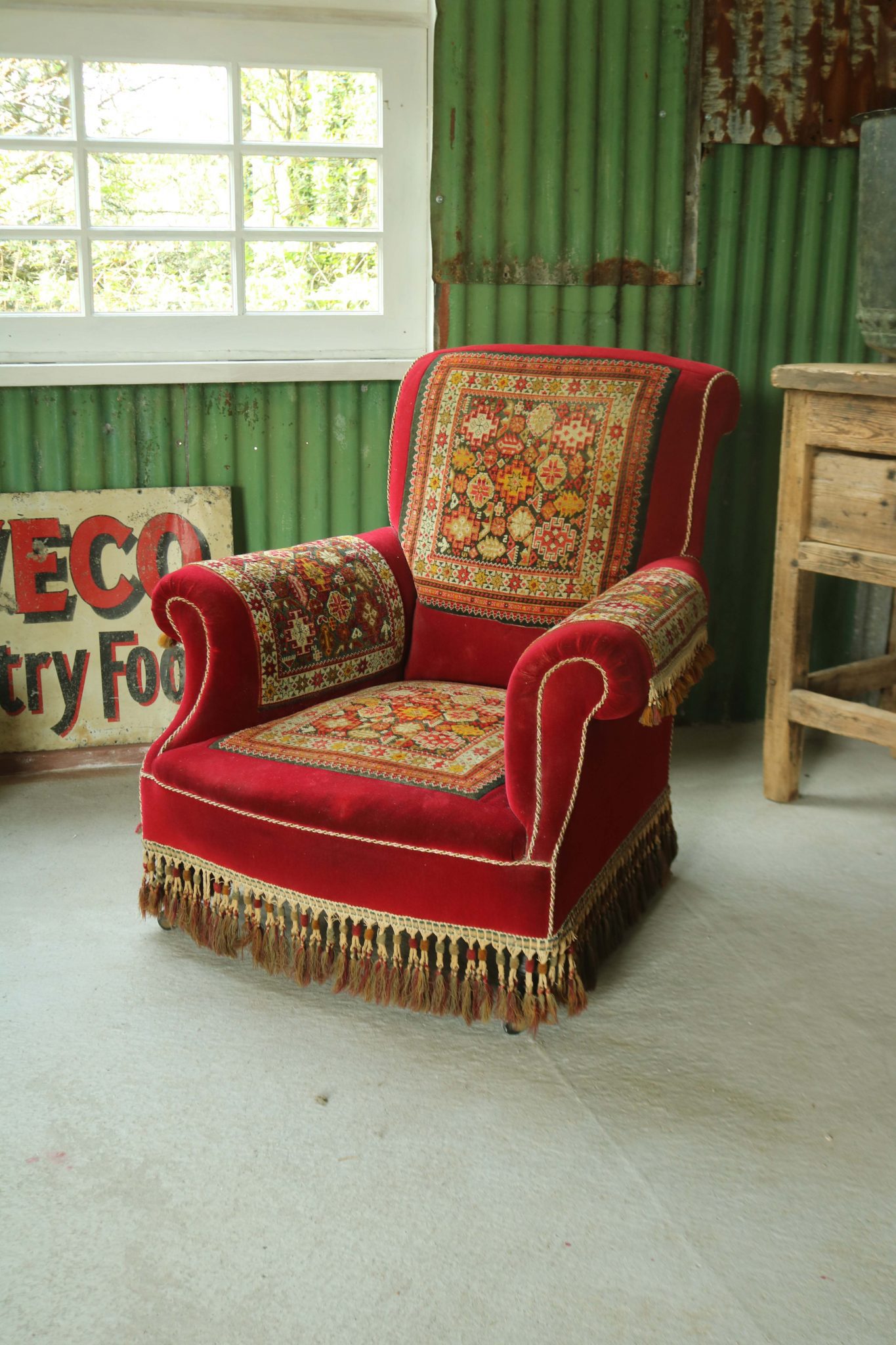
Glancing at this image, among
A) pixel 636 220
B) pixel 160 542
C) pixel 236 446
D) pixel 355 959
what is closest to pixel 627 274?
pixel 636 220

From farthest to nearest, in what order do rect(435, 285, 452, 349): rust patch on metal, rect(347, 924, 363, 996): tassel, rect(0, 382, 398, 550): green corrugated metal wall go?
rect(435, 285, 452, 349): rust patch on metal
rect(0, 382, 398, 550): green corrugated metal wall
rect(347, 924, 363, 996): tassel

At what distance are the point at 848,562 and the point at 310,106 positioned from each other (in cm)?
167

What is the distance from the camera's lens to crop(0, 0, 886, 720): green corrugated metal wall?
293 centimetres

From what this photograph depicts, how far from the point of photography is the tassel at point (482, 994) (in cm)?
193

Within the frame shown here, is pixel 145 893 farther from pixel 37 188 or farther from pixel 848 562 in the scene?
pixel 37 188

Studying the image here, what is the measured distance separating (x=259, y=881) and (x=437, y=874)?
338mm

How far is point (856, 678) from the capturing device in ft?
10.1

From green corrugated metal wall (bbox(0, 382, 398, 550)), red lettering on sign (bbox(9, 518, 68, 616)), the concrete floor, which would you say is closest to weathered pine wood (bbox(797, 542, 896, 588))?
the concrete floor

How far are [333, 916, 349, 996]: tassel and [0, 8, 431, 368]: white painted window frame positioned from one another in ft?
5.05

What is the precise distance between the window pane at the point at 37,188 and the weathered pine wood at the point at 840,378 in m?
1.69

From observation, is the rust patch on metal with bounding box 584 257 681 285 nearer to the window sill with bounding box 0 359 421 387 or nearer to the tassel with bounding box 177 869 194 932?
the window sill with bounding box 0 359 421 387

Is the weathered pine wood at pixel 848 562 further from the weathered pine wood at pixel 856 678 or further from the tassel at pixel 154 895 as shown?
the tassel at pixel 154 895

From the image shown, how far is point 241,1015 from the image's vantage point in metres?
2.00

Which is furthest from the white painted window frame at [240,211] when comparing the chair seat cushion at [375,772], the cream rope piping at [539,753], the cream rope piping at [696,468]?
the cream rope piping at [539,753]
